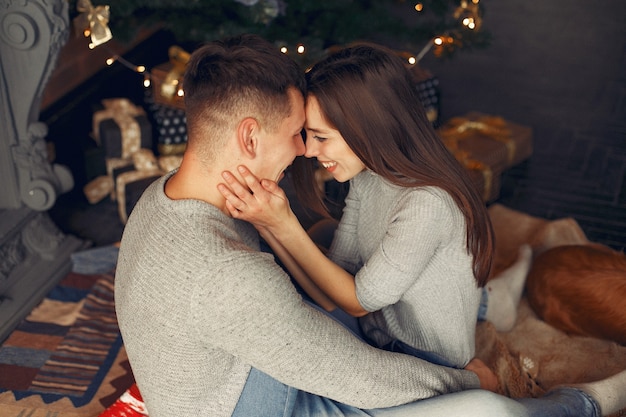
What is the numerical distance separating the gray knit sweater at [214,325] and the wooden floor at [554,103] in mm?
1587

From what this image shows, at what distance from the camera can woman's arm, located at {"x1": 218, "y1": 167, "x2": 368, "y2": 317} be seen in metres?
1.57

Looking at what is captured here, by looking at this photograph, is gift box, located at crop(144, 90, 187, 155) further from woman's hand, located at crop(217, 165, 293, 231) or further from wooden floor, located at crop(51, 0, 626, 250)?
woman's hand, located at crop(217, 165, 293, 231)

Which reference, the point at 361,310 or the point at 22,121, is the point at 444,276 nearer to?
the point at 361,310

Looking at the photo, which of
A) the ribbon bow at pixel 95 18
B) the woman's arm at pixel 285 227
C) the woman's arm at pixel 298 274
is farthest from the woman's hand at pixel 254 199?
the ribbon bow at pixel 95 18

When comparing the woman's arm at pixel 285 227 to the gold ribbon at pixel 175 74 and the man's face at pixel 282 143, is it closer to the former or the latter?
the man's face at pixel 282 143

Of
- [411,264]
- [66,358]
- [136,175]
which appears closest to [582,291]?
[411,264]

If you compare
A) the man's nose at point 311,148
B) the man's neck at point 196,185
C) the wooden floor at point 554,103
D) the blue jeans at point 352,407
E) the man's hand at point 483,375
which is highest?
the man's neck at point 196,185

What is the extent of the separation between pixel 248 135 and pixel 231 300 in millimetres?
368

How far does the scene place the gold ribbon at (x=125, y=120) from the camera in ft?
10.3

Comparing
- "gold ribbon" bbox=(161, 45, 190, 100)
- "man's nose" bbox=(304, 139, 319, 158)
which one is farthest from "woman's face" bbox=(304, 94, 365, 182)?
"gold ribbon" bbox=(161, 45, 190, 100)

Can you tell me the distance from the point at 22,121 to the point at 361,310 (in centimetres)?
145

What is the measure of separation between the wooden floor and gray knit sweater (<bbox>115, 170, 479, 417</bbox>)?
5.21ft

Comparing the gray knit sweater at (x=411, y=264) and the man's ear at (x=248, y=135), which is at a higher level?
the man's ear at (x=248, y=135)

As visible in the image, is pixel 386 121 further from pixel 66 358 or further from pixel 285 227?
pixel 66 358
